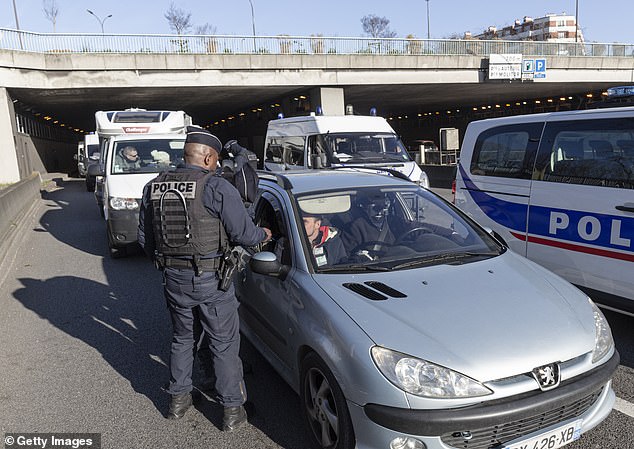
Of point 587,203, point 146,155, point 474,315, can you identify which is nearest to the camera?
point 474,315

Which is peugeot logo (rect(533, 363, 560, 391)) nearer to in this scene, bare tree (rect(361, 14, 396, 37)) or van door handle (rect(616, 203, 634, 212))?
van door handle (rect(616, 203, 634, 212))

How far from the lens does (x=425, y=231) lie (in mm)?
3826

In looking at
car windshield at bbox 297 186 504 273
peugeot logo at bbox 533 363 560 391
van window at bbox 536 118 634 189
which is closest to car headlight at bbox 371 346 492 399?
peugeot logo at bbox 533 363 560 391

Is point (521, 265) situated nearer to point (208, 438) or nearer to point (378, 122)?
point (208, 438)

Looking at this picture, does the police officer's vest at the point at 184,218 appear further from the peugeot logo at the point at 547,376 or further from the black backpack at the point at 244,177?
the peugeot logo at the point at 547,376

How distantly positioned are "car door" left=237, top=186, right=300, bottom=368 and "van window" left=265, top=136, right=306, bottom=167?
7528mm

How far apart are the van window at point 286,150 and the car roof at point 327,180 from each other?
280 inches

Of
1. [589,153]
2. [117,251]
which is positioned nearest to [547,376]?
[589,153]

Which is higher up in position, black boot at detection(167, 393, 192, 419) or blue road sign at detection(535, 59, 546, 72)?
blue road sign at detection(535, 59, 546, 72)

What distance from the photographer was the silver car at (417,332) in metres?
2.39

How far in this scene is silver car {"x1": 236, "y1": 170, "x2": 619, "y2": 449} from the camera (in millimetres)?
2389

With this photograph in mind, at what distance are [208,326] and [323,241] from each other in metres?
0.94

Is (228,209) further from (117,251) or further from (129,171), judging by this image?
(129,171)

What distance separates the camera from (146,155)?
30.1ft
